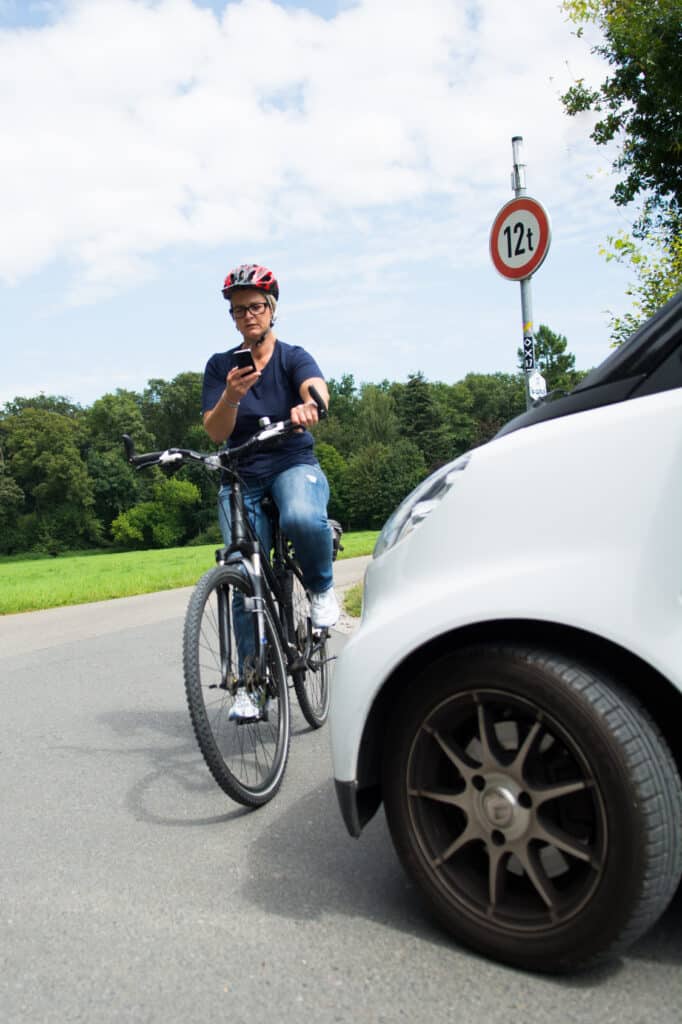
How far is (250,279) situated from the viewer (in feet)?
12.7

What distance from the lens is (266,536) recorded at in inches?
161

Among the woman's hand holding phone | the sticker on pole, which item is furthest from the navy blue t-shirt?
the sticker on pole

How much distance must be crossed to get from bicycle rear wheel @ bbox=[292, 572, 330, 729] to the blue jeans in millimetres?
177

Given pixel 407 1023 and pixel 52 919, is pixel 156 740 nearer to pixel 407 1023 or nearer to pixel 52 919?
pixel 52 919

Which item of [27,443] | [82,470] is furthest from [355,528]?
[27,443]

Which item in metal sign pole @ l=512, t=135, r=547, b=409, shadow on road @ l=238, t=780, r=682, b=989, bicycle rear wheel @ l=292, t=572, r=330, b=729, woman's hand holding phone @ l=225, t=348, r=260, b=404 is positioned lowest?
shadow on road @ l=238, t=780, r=682, b=989

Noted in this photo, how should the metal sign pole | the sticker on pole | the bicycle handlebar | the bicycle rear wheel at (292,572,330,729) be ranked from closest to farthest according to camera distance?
1. the bicycle handlebar
2. the bicycle rear wheel at (292,572,330,729)
3. the sticker on pole
4. the metal sign pole

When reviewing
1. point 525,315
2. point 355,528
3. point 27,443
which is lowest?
point 355,528

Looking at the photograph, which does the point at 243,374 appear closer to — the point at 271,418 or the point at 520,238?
the point at 271,418

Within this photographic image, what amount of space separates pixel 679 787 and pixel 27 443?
3220 inches

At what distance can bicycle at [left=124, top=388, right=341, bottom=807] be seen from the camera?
309cm

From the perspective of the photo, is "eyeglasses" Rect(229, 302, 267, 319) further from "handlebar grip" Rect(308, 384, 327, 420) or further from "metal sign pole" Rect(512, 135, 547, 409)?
"metal sign pole" Rect(512, 135, 547, 409)

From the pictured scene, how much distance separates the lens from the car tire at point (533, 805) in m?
1.91

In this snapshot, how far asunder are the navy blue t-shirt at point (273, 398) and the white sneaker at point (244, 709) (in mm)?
991
